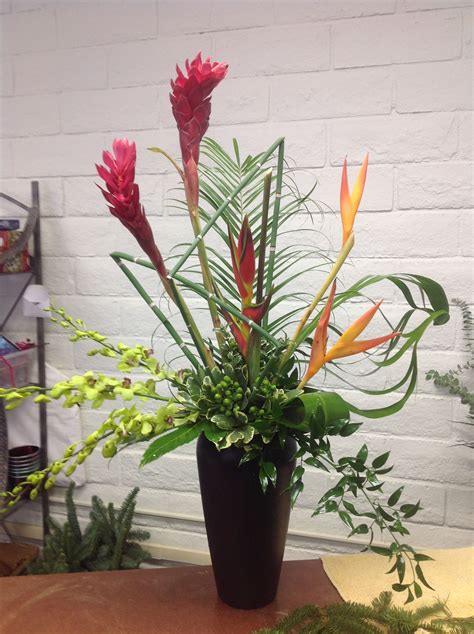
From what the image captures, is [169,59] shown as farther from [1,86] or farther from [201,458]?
[201,458]

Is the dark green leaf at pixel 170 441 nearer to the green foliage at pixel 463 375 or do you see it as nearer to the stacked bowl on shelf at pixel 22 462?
the green foliage at pixel 463 375

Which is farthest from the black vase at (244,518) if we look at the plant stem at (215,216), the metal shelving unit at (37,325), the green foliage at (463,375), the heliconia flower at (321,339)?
the metal shelving unit at (37,325)

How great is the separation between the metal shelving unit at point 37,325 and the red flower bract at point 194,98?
0.79m

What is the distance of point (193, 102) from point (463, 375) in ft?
2.65

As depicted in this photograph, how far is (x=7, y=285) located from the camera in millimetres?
1502

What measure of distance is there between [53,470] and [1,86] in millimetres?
1147

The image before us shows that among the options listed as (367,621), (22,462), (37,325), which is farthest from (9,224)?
(367,621)

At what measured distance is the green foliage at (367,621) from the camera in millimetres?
709

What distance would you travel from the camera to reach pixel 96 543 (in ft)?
4.38

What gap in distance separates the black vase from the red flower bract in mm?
389

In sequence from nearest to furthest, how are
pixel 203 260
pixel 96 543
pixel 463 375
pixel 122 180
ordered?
pixel 122 180 → pixel 203 260 → pixel 463 375 → pixel 96 543

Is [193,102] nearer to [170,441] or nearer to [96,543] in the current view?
[170,441]

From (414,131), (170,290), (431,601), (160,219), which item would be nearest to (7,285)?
(160,219)

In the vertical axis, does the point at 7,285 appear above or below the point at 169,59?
below
